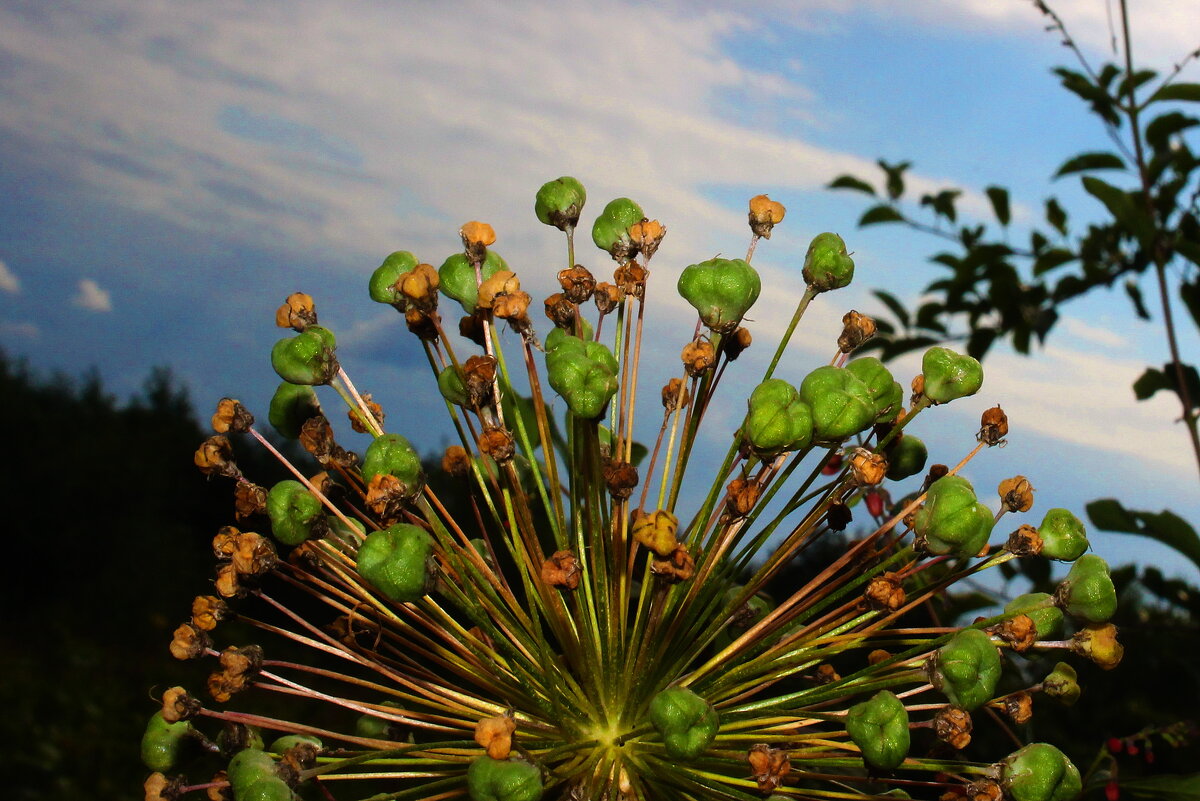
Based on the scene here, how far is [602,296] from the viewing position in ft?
5.59

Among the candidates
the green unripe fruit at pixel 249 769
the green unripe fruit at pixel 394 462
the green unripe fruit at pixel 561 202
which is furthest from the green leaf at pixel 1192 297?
the green unripe fruit at pixel 249 769

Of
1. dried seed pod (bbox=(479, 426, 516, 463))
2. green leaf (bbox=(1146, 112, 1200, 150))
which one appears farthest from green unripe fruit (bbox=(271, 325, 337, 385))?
green leaf (bbox=(1146, 112, 1200, 150))

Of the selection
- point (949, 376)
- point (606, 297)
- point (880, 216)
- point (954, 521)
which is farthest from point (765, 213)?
point (880, 216)

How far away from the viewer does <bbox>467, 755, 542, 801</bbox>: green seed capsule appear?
126cm

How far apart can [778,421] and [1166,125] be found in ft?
9.64

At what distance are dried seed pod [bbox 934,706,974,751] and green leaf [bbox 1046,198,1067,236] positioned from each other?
333cm

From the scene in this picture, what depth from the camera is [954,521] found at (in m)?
1.40

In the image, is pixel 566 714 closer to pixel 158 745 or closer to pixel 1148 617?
pixel 158 745

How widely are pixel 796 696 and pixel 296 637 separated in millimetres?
774

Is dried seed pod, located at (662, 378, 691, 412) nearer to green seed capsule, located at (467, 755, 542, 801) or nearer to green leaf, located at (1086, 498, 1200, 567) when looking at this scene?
green seed capsule, located at (467, 755, 542, 801)

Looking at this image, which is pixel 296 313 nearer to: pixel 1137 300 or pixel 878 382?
pixel 878 382

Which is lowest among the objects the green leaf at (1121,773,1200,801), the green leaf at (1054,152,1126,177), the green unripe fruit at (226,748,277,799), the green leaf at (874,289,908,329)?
the green leaf at (1121,773,1200,801)

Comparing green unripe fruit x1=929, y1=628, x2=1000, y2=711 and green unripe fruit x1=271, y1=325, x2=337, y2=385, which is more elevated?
green unripe fruit x1=271, y1=325, x2=337, y2=385

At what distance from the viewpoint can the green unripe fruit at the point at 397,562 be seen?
1354mm
